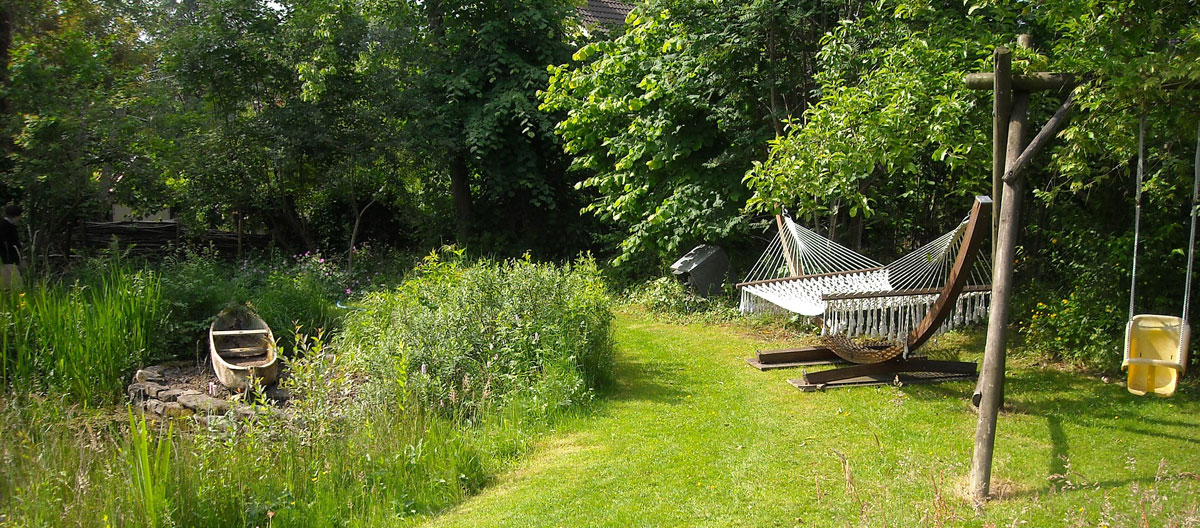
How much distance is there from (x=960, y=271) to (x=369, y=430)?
11.6 ft

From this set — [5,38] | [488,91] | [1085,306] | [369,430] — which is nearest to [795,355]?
[1085,306]

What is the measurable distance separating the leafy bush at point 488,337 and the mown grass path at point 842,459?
40 centimetres

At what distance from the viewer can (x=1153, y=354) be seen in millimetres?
3939

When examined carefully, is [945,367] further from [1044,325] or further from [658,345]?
[658,345]

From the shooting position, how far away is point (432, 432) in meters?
4.50

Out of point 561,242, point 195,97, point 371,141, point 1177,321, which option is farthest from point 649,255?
point 1177,321

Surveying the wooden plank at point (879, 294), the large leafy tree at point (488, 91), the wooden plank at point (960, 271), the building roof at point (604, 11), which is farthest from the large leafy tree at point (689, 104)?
the building roof at point (604, 11)

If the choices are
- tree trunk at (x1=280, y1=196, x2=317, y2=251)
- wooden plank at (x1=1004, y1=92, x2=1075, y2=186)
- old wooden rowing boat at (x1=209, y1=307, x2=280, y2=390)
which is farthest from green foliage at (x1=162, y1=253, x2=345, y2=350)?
wooden plank at (x1=1004, y1=92, x2=1075, y2=186)

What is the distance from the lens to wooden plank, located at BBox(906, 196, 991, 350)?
15.4 ft

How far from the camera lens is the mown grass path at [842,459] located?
359cm

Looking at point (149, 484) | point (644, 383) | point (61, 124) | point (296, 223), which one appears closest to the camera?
point (149, 484)

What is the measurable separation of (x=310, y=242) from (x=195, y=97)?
2.57 m

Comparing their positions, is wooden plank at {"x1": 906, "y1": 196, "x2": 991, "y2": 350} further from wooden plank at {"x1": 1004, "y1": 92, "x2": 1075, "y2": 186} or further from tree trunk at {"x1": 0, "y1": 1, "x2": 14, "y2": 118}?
tree trunk at {"x1": 0, "y1": 1, "x2": 14, "y2": 118}

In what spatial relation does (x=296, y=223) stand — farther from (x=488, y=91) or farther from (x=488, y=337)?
(x=488, y=337)
